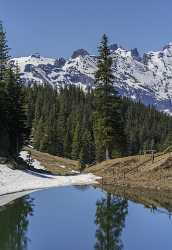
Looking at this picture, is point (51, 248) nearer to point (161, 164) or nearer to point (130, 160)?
point (161, 164)

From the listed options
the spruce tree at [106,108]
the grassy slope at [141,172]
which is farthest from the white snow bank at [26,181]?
the spruce tree at [106,108]

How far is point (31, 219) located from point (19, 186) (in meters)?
16.7

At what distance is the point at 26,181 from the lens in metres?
52.4

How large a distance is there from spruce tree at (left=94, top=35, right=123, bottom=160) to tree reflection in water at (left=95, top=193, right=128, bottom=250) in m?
27.2

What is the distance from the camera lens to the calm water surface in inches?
962

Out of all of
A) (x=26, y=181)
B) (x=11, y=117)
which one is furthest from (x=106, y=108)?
(x=26, y=181)

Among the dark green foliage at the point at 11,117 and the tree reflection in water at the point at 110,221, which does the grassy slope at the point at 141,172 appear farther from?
the dark green foliage at the point at 11,117

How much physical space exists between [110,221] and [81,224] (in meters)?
2.77

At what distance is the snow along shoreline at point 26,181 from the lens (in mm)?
46450

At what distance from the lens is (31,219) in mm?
31891

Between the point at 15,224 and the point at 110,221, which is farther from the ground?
the point at 15,224

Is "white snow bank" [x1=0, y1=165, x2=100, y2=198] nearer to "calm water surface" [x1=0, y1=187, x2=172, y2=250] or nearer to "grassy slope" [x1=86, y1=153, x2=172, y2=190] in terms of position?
"grassy slope" [x1=86, y1=153, x2=172, y2=190]

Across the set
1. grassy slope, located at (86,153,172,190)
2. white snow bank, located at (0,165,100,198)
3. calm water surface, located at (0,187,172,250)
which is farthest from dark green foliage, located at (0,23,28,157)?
calm water surface, located at (0,187,172,250)

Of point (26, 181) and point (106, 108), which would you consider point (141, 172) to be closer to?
point (26, 181)
